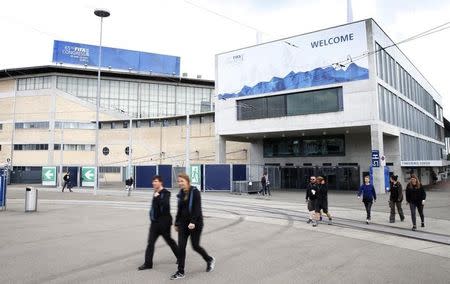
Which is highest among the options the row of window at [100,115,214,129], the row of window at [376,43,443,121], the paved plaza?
the row of window at [376,43,443,121]

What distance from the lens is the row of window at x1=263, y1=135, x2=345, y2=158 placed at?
39438mm

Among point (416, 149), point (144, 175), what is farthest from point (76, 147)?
point (416, 149)

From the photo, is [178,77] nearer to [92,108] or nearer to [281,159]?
[92,108]

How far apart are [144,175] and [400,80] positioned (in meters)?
28.0

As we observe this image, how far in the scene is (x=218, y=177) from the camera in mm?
34188

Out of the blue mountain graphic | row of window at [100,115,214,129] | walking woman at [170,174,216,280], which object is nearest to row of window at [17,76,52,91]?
row of window at [100,115,214,129]

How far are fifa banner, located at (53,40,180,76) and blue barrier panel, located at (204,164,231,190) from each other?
139ft

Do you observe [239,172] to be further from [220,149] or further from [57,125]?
[57,125]

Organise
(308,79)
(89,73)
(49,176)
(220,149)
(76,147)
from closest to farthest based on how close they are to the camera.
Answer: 1. (308,79)
2. (220,149)
3. (49,176)
4. (76,147)
5. (89,73)

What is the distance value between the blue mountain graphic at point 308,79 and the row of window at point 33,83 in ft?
125

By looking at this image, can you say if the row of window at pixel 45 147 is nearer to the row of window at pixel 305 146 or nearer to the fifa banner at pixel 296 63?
the fifa banner at pixel 296 63

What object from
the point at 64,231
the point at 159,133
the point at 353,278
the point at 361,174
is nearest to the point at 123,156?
the point at 159,133

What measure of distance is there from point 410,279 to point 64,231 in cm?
952

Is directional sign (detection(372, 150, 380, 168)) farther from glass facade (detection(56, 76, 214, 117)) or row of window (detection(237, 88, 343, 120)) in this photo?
glass facade (detection(56, 76, 214, 117))
